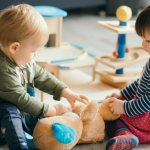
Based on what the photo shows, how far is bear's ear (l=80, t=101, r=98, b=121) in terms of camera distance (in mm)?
1015

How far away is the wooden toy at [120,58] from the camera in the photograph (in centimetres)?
153

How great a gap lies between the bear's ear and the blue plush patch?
0.08 m

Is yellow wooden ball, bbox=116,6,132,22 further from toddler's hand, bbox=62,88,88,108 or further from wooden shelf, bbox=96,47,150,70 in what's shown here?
toddler's hand, bbox=62,88,88,108

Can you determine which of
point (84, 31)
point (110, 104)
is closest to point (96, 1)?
point (84, 31)

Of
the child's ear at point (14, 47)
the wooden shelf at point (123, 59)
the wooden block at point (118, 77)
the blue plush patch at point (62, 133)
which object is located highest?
the child's ear at point (14, 47)

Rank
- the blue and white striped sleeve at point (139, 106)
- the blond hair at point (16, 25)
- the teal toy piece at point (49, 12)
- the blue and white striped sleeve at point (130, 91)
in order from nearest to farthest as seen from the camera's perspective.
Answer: the blond hair at point (16, 25), the blue and white striped sleeve at point (139, 106), the blue and white striped sleeve at point (130, 91), the teal toy piece at point (49, 12)

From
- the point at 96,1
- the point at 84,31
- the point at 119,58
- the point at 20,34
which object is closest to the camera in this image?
the point at 20,34

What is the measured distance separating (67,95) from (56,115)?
83 mm

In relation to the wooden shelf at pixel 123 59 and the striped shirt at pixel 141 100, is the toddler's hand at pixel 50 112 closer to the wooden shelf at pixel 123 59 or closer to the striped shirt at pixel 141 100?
the striped shirt at pixel 141 100

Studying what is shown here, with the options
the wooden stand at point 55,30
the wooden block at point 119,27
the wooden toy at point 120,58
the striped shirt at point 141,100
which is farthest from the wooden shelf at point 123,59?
the striped shirt at point 141,100

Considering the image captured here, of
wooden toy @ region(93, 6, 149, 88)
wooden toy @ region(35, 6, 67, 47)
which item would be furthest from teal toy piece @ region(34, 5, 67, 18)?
wooden toy @ region(93, 6, 149, 88)

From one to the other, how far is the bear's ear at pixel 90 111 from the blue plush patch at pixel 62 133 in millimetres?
78

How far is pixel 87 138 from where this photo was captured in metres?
1.08

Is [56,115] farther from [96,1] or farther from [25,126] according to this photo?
[96,1]
